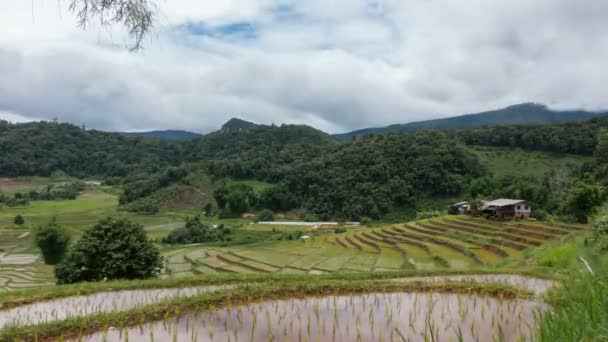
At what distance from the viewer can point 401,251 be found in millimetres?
25266

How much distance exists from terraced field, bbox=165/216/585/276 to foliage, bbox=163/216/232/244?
554 inches

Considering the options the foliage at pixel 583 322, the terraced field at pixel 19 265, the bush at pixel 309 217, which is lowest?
the bush at pixel 309 217

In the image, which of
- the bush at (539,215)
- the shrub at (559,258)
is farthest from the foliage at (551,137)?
the shrub at (559,258)

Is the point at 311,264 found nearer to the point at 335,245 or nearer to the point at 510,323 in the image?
the point at 335,245

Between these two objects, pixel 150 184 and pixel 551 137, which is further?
pixel 150 184

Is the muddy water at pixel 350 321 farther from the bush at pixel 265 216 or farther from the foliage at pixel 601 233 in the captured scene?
the bush at pixel 265 216

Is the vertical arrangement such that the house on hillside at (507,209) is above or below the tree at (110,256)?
below

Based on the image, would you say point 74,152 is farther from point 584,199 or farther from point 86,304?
point 86,304

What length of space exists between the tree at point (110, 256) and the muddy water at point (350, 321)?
8438 millimetres

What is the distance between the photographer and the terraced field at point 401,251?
2169 centimetres

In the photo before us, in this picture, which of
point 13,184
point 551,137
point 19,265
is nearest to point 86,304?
point 19,265

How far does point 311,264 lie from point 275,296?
16815 millimetres

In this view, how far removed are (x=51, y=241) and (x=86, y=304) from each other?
2931cm

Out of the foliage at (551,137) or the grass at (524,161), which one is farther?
the foliage at (551,137)
